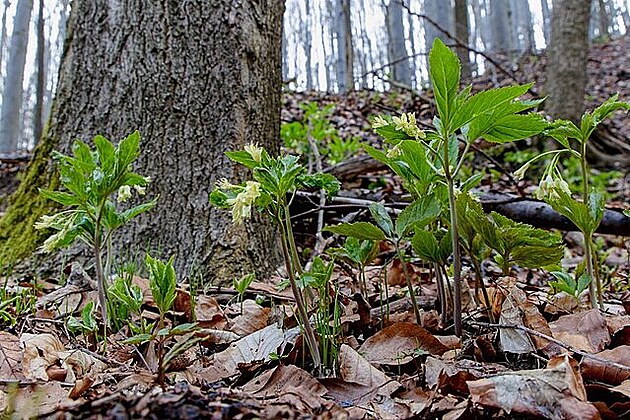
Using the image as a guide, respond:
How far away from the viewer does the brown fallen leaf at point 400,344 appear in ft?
4.06

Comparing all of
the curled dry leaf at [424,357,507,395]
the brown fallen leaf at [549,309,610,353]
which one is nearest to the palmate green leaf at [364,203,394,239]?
the curled dry leaf at [424,357,507,395]

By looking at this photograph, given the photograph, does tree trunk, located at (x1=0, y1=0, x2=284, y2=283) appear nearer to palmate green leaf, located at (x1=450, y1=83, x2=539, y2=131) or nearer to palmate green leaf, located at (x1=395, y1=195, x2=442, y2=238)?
palmate green leaf, located at (x1=395, y1=195, x2=442, y2=238)

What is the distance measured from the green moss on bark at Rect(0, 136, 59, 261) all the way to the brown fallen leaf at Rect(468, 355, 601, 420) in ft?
7.09

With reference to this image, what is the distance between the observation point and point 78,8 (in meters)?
2.56

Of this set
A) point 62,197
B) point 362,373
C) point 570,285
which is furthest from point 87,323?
point 570,285

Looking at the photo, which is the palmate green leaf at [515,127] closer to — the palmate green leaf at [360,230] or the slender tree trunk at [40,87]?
the palmate green leaf at [360,230]

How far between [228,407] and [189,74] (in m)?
1.87

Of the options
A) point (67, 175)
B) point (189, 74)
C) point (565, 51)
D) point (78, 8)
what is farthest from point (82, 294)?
point (565, 51)

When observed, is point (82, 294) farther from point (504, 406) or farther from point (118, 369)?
point (504, 406)

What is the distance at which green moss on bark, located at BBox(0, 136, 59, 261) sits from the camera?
2389mm

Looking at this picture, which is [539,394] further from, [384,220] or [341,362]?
[384,220]

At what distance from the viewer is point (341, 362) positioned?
1.18 meters

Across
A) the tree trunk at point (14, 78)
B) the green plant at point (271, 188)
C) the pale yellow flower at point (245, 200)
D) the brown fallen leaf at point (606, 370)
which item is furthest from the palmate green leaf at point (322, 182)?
the tree trunk at point (14, 78)

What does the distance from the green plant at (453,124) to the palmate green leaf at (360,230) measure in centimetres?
17
